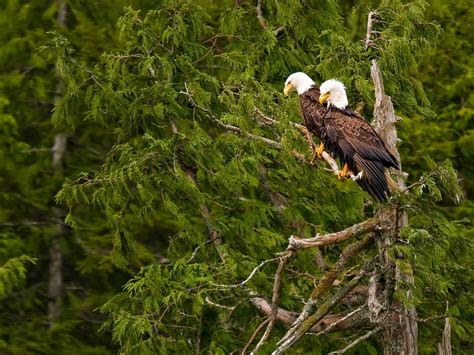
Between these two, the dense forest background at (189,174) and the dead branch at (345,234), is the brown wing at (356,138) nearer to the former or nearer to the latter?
the dense forest background at (189,174)

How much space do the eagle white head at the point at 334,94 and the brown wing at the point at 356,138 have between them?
8 cm

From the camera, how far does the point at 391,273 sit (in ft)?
32.2

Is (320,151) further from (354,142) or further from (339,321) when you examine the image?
(339,321)

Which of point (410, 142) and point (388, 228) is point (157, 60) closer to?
point (388, 228)

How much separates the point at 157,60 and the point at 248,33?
1.33 m

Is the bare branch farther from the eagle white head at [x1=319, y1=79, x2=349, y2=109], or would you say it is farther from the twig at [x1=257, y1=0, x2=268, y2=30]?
the twig at [x1=257, y1=0, x2=268, y2=30]

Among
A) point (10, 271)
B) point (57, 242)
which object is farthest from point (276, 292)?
point (57, 242)

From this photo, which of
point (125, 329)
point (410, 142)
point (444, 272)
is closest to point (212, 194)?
point (125, 329)

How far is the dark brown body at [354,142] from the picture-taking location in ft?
31.9

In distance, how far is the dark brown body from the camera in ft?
31.9

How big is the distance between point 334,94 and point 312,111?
0.29 m

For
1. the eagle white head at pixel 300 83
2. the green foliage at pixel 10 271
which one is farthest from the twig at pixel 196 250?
the green foliage at pixel 10 271

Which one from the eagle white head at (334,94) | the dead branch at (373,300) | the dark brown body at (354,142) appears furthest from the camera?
the eagle white head at (334,94)

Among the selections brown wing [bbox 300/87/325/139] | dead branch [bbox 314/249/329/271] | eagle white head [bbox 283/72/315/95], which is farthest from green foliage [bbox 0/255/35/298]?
brown wing [bbox 300/87/325/139]
